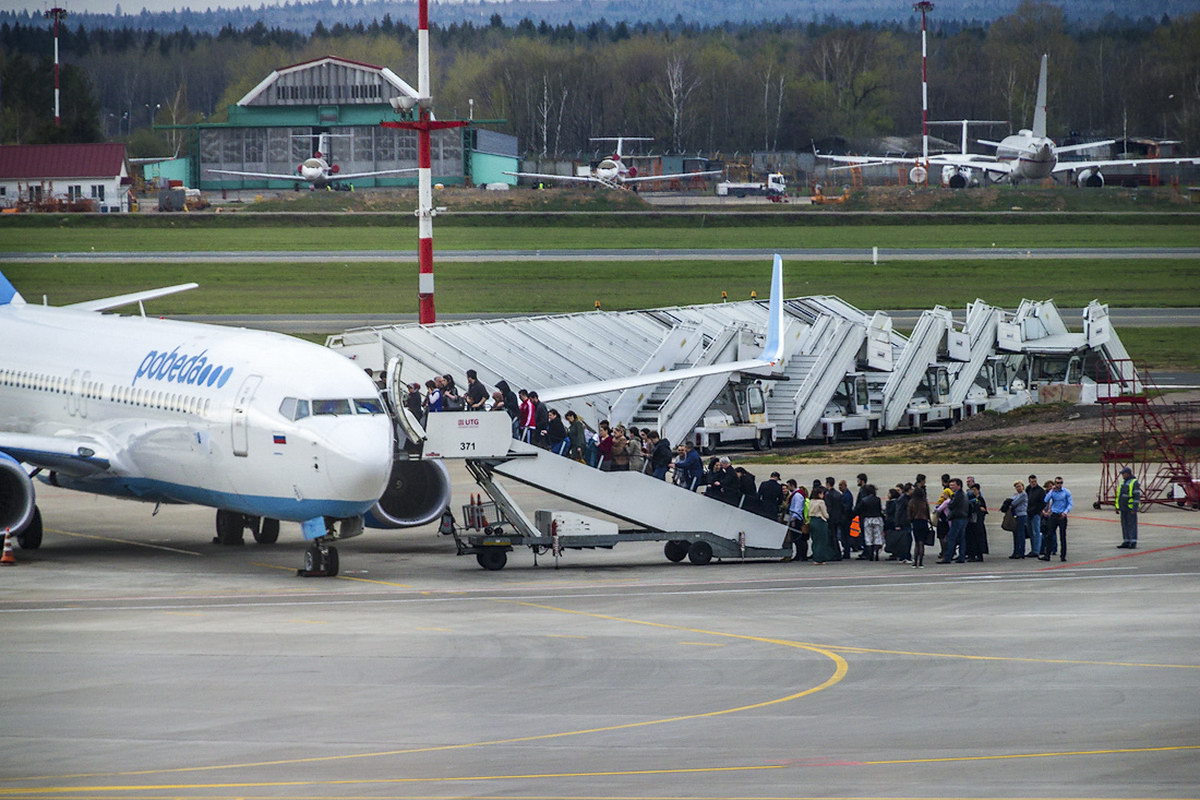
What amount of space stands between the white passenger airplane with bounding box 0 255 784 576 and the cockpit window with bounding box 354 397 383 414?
0.02 meters

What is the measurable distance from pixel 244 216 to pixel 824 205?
48.1 meters

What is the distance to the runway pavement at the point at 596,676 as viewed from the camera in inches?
642

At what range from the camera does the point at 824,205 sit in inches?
5512

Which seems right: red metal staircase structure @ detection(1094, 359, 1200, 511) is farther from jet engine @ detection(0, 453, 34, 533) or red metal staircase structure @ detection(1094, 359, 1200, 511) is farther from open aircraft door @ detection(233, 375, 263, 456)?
jet engine @ detection(0, 453, 34, 533)

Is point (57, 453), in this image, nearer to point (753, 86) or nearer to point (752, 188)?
point (752, 188)

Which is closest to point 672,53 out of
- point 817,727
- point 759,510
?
point 759,510

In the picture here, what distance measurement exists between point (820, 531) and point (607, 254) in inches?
2917

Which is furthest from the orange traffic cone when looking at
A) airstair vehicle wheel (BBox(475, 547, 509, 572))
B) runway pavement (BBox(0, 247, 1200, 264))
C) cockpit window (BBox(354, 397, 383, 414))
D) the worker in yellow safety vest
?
runway pavement (BBox(0, 247, 1200, 264))

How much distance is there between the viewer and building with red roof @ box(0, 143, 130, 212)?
127 meters

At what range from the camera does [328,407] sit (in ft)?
93.2

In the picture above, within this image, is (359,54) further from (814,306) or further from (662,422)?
(662,422)

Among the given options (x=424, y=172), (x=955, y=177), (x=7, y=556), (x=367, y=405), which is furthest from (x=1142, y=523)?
(x=955, y=177)

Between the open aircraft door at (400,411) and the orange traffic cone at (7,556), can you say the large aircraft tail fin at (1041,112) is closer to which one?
the open aircraft door at (400,411)

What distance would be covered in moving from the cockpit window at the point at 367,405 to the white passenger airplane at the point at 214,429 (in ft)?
0.07
